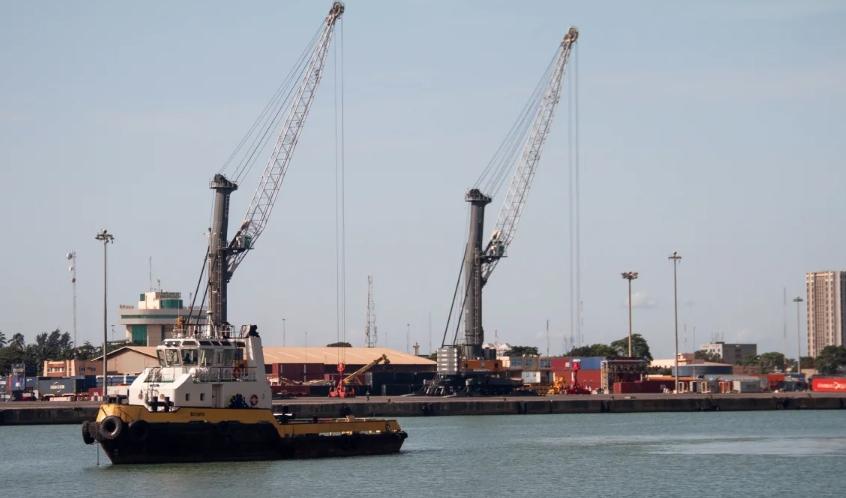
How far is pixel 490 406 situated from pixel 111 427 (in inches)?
2837

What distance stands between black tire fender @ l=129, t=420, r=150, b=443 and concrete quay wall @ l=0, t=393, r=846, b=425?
159ft

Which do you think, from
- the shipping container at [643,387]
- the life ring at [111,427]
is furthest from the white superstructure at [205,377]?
the shipping container at [643,387]

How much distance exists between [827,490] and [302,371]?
115947 millimetres

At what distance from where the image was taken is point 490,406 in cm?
13212

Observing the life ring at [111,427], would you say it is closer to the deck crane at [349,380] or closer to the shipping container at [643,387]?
the deck crane at [349,380]

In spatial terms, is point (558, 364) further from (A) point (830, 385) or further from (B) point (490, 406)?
(B) point (490, 406)

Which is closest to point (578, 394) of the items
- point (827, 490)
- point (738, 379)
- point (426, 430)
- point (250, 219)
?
point (738, 379)

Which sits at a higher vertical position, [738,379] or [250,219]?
[250,219]

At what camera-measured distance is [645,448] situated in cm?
8288

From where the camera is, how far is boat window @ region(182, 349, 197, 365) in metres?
66.9

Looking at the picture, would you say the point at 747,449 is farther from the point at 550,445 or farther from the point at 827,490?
the point at 827,490

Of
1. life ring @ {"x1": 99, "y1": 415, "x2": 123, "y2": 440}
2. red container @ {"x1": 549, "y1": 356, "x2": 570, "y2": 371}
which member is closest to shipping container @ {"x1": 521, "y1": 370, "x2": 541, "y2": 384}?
red container @ {"x1": 549, "y1": 356, "x2": 570, "y2": 371}

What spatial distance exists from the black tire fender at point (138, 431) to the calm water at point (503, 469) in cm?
160

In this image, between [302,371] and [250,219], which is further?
[302,371]
